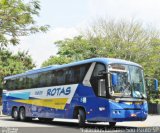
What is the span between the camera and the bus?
16547 mm

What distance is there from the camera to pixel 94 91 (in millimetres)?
A: 17250

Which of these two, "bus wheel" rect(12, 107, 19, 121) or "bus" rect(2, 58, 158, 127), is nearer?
"bus" rect(2, 58, 158, 127)

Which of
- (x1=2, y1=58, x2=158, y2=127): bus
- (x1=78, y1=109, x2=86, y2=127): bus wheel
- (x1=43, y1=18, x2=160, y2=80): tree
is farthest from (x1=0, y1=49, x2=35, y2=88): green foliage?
(x1=78, y1=109, x2=86, y2=127): bus wheel

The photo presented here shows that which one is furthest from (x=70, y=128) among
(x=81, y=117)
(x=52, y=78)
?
(x=52, y=78)

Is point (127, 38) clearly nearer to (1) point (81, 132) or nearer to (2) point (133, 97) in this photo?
(2) point (133, 97)

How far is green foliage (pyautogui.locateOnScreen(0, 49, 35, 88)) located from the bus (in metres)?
21.8

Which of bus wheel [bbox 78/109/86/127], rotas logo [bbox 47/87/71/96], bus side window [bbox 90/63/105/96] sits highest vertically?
bus side window [bbox 90/63/105/96]

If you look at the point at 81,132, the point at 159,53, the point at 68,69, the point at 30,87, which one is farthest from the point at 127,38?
the point at 81,132

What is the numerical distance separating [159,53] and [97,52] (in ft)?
23.1

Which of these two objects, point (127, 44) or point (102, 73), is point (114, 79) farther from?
point (127, 44)

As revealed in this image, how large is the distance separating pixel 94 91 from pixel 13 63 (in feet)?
99.8

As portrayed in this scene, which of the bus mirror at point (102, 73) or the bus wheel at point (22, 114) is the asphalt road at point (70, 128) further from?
the bus wheel at point (22, 114)

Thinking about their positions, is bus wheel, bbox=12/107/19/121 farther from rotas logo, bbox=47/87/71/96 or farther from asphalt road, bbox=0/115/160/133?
rotas logo, bbox=47/87/71/96

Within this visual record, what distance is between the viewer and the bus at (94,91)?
16547 mm
